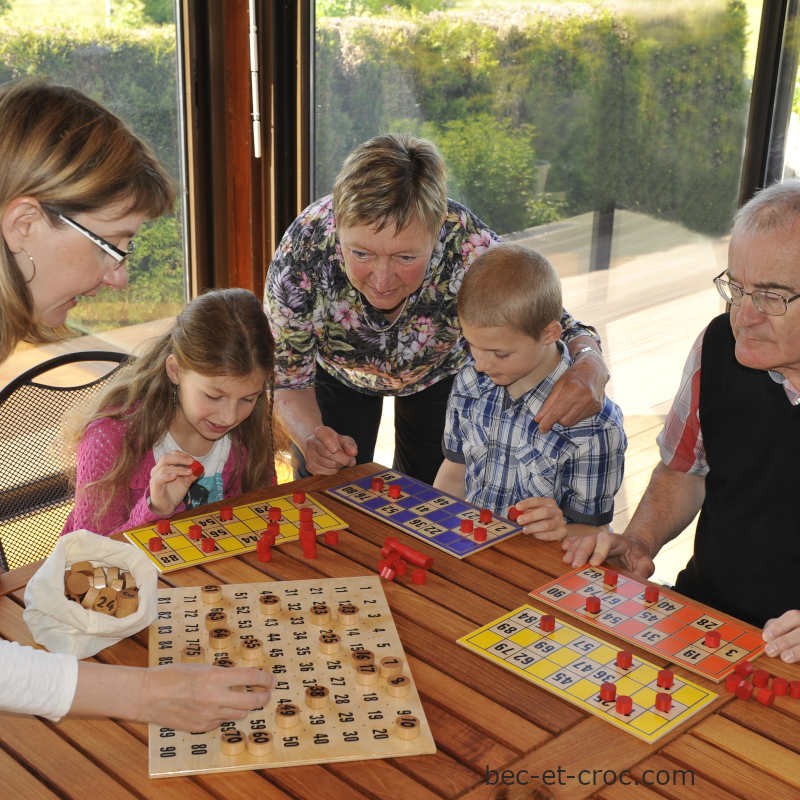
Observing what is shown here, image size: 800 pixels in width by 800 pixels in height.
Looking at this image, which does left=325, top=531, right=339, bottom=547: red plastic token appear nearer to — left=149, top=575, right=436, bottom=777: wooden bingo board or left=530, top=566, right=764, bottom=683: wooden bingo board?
left=149, top=575, right=436, bottom=777: wooden bingo board

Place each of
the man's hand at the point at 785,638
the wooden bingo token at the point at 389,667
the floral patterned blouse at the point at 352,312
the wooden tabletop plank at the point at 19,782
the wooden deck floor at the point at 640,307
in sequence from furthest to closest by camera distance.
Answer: the wooden deck floor at the point at 640,307
the floral patterned blouse at the point at 352,312
the man's hand at the point at 785,638
the wooden bingo token at the point at 389,667
the wooden tabletop plank at the point at 19,782

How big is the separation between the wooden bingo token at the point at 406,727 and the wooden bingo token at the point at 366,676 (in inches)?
3.9

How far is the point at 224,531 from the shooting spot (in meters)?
1.99

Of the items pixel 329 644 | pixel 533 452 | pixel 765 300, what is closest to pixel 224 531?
pixel 329 644

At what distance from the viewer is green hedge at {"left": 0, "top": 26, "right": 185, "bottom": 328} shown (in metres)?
3.45

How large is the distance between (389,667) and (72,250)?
0.74m

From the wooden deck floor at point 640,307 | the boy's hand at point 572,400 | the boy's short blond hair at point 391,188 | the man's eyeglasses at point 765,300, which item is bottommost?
the wooden deck floor at point 640,307

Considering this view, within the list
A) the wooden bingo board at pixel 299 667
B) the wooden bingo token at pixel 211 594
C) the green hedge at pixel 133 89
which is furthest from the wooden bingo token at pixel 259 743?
the green hedge at pixel 133 89

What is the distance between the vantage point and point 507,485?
7.63 ft

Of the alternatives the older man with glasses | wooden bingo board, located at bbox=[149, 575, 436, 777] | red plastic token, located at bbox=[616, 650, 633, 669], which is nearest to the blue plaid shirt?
the older man with glasses

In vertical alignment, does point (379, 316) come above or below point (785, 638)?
above

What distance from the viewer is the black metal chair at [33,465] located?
87.1 inches

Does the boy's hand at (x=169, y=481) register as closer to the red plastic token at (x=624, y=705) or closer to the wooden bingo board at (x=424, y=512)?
the wooden bingo board at (x=424, y=512)

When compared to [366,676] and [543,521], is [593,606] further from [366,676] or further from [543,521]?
[366,676]
